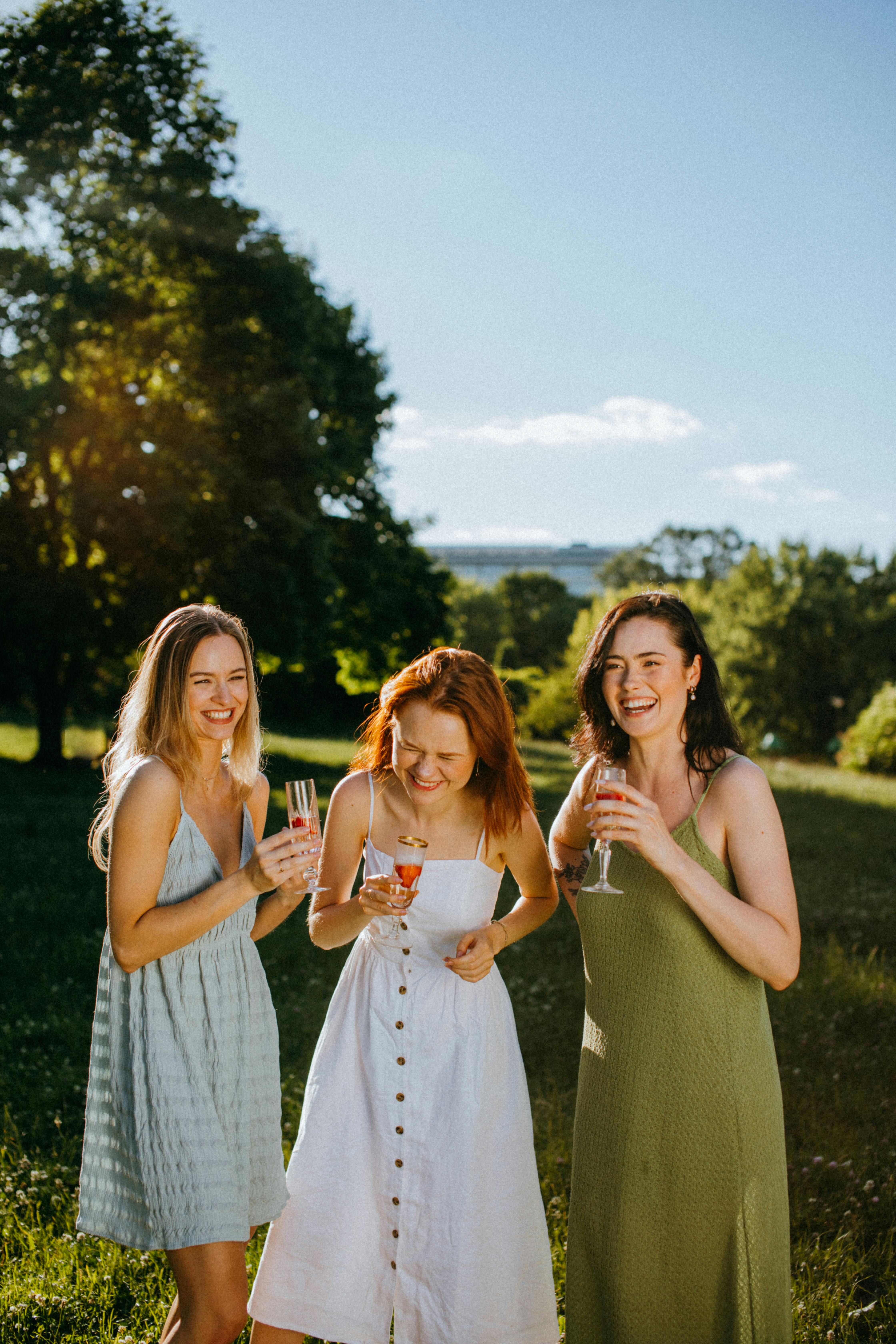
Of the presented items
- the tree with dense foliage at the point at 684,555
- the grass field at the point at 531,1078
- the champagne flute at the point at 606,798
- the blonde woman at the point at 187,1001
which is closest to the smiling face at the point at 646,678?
the champagne flute at the point at 606,798

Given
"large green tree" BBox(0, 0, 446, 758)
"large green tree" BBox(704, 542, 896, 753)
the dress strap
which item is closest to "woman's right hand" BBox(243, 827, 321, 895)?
the dress strap

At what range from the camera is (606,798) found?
2.63 m

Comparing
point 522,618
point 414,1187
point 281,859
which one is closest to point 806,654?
point 522,618

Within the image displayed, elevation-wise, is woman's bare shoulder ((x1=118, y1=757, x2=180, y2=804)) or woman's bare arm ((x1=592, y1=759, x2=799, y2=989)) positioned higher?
woman's bare shoulder ((x1=118, y1=757, x2=180, y2=804))

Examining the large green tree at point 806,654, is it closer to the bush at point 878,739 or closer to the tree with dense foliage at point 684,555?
the bush at point 878,739

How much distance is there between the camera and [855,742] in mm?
32188

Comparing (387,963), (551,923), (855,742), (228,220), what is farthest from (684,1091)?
(855,742)

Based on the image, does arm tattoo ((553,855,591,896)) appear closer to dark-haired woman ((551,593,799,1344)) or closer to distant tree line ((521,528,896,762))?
dark-haired woman ((551,593,799,1344))

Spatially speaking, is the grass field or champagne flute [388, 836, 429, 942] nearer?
champagne flute [388, 836, 429, 942]

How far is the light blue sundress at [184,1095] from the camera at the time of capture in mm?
2736

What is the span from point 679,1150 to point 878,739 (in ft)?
101

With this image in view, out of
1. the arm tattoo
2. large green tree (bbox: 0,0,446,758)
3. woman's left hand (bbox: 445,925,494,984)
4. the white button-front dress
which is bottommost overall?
the white button-front dress

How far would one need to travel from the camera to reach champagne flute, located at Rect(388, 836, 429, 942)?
288 centimetres

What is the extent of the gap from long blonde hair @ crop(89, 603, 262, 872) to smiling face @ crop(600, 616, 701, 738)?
3.73 ft
